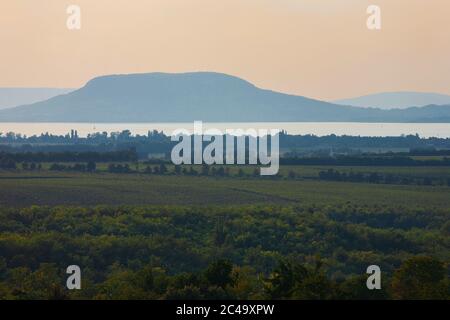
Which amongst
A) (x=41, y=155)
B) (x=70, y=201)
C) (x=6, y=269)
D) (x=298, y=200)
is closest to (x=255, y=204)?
(x=298, y=200)

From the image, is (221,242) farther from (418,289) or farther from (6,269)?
(418,289)

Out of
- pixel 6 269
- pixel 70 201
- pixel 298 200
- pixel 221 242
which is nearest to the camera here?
pixel 6 269

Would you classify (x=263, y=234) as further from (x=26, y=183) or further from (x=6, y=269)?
(x=26, y=183)

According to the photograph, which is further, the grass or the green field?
the grass

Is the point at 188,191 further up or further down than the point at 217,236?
further up

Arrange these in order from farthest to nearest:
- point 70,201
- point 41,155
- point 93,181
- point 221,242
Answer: point 41,155 → point 93,181 → point 70,201 → point 221,242

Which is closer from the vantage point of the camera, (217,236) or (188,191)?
(217,236)

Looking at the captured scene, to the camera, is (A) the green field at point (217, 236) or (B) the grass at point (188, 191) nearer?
(A) the green field at point (217, 236)

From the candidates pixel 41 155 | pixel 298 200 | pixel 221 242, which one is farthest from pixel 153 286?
pixel 41 155
